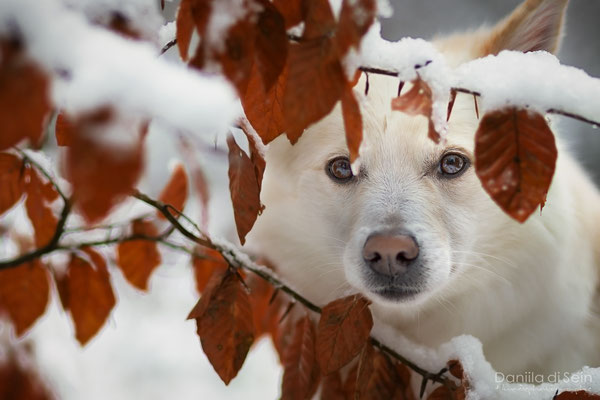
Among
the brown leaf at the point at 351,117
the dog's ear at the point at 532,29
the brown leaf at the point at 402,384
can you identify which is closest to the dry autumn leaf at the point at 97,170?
the brown leaf at the point at 351,117

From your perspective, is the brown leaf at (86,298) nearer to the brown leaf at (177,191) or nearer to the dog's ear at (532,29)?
the brown leaf at (177,191)

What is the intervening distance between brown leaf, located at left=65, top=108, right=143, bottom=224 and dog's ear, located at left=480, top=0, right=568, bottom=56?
4.32 feet

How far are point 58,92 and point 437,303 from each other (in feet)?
4.92

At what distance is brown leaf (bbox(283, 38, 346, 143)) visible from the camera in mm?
734

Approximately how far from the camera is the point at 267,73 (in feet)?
2.68

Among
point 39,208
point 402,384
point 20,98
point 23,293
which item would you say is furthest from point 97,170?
point 402,384

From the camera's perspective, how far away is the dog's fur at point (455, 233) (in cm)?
159

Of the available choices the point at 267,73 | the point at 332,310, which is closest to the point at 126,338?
the point at 332,310

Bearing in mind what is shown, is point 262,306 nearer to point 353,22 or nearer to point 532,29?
point 532,29

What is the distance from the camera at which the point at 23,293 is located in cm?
126

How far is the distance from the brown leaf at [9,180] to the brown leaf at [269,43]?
0.69 meters

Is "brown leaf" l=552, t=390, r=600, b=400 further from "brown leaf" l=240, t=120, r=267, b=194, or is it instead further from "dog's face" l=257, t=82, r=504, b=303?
"brown leaf" l=240, t=120, r=267, b=194

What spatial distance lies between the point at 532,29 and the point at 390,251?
2.57ft

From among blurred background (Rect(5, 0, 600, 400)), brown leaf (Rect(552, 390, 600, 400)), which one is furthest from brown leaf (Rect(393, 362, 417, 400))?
blurred background (Rect(5, 0, 600, 400))
